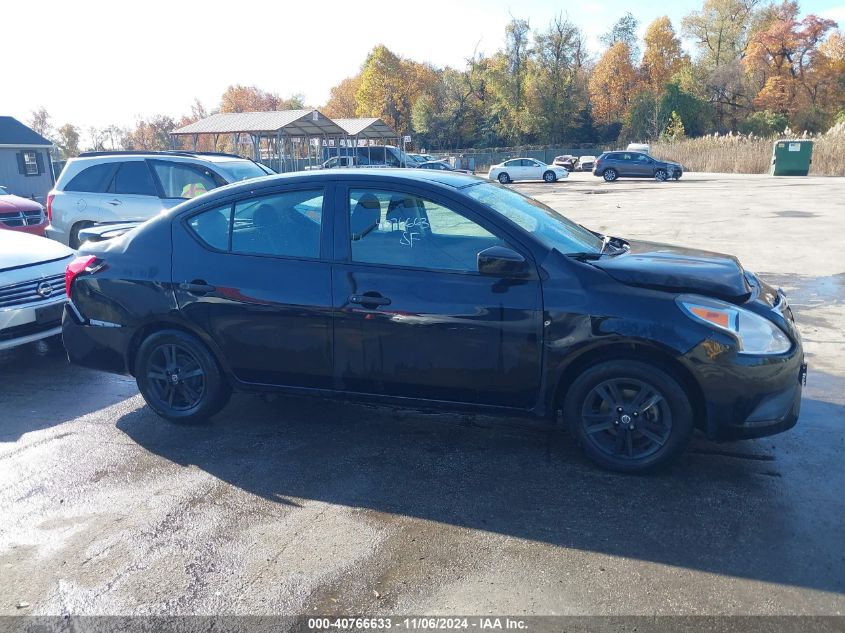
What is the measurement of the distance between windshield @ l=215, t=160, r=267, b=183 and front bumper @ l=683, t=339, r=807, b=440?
715cm

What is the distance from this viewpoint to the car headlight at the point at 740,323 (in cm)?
371

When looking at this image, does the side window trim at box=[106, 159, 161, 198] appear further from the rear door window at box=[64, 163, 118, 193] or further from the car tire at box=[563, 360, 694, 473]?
the car tire at box=[563, 360, 694, 473]

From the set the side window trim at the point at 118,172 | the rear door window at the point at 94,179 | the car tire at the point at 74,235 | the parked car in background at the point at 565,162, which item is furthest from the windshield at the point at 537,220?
the parked car in background at the point at 565,162

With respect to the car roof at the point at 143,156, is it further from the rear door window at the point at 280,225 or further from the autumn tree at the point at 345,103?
the autumn tree at the point at 345,103

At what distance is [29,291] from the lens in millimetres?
6207

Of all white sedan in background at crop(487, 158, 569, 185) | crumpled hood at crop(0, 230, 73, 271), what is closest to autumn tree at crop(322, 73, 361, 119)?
white sedan in background at crop(487, 158, 569, 185)

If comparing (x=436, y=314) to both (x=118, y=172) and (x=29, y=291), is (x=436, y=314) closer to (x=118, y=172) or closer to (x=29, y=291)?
(x=29, y=291)

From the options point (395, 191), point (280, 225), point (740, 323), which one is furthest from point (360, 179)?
point (740, 323)

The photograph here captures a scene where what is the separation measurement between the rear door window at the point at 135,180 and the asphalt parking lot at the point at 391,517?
4.75m

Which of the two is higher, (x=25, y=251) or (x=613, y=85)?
(x=613, y=85)

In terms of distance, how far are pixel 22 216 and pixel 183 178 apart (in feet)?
14.3

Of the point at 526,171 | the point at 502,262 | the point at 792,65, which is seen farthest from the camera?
the point at 792,65

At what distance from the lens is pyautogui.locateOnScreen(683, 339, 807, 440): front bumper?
144 inches

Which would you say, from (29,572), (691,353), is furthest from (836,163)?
(29,572)
